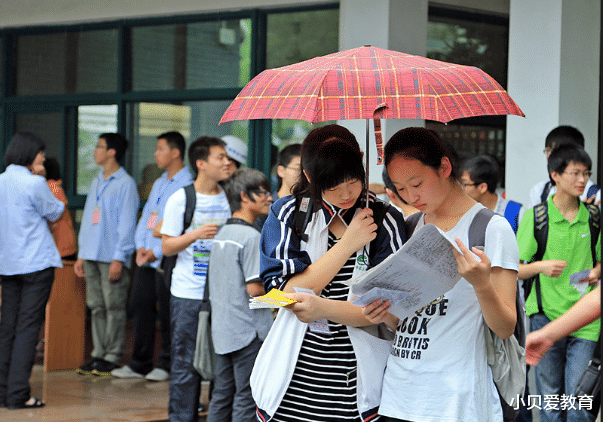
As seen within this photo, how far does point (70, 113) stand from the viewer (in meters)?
9.66

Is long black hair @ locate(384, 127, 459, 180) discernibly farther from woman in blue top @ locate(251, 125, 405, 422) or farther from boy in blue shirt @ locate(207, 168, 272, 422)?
boy in blue shirt @ locate(207, 168, 272, 422)

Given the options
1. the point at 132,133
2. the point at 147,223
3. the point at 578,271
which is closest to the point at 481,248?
the point at 578,271

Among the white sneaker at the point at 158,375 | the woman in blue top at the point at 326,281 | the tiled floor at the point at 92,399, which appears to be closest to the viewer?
the woman in blue top at the point at 326,281

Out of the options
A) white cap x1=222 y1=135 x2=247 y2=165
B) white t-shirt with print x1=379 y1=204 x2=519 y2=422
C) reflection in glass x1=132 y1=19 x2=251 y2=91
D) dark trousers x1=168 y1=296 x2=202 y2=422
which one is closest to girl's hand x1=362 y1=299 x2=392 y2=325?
white t-shirt with print x1=379 y1=204 x2=519 y2=422

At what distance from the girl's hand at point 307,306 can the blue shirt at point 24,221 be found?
4496 millimetres

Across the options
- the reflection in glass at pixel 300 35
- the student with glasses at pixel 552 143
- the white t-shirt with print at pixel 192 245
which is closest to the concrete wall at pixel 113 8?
the reflection in glass at pixel 300 35

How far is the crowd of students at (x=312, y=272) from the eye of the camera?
8.48ft

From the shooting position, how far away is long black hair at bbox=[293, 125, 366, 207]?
271 cm

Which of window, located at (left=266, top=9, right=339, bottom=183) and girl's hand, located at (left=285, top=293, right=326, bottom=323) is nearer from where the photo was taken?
girl's hand, located at (left=285, top=293, right=326, bottom=323)

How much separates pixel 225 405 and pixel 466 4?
532 cm

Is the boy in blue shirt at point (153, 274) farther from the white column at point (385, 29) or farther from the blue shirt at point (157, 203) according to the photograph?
the white column at point (385, 29)

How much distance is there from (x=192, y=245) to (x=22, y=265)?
1.71m

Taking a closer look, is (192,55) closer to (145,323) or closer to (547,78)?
(145,323)

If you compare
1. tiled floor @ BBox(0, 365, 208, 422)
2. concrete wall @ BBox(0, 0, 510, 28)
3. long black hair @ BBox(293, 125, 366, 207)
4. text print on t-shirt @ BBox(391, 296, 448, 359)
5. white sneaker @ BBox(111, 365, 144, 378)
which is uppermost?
concrete wall @ BBox(0, 0, 510, 28)
